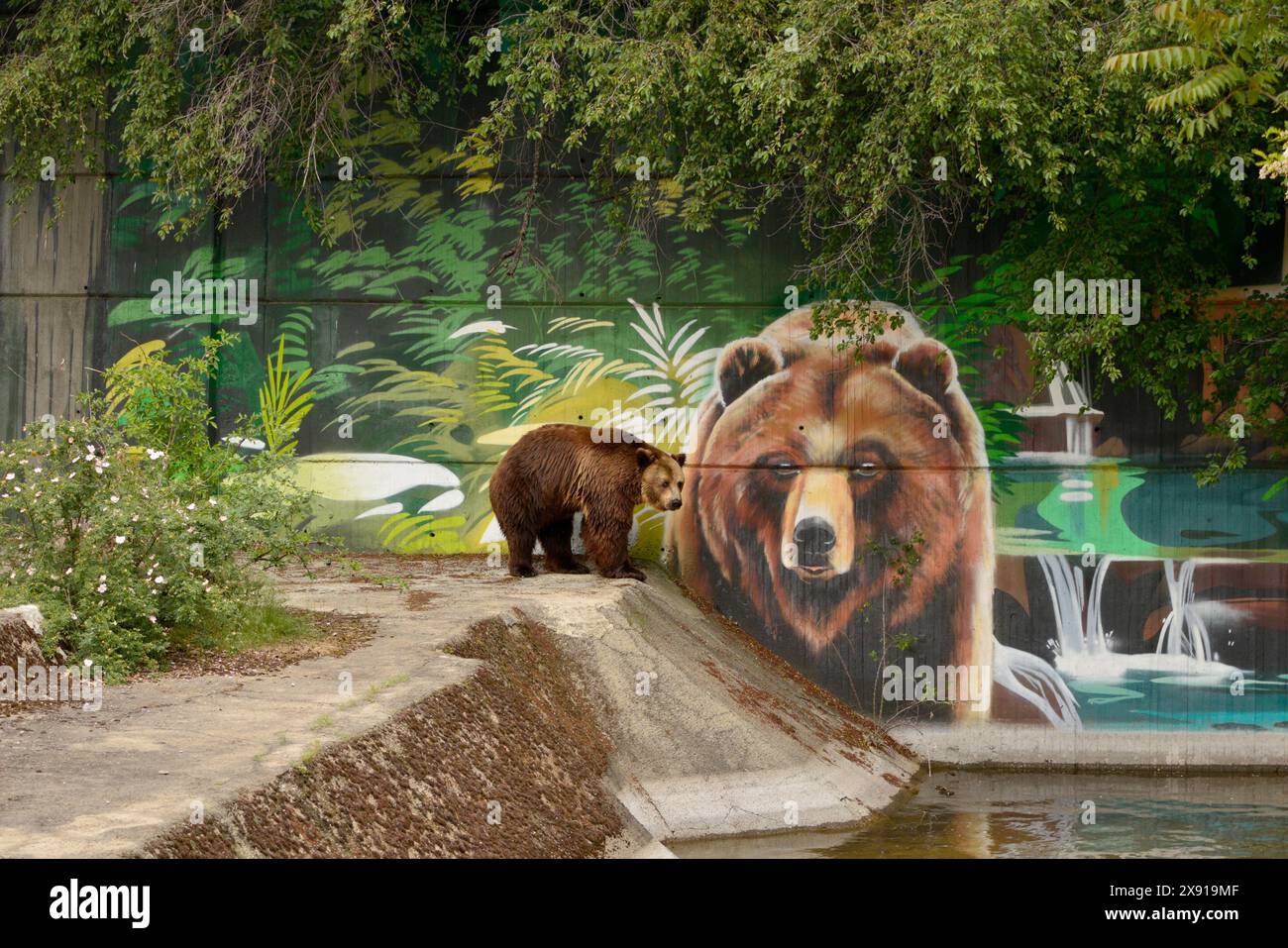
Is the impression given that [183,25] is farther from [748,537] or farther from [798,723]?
[798,723]

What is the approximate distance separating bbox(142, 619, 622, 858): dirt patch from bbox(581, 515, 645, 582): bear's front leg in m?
2.07

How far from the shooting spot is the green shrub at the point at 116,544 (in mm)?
8961

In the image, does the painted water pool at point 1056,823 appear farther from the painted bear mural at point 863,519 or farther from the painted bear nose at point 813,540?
the painted bear nose at point 813,540

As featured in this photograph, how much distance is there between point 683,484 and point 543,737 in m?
5.86

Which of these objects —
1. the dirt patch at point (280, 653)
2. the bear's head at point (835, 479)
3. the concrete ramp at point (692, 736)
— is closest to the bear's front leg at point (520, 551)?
the concrete ramp at point (692, 736)

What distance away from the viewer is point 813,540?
50.5 ft

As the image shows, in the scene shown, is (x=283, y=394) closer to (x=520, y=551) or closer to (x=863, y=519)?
(x=520, y=551)

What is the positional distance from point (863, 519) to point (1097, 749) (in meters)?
3.55

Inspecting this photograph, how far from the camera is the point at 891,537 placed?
15.2 metres

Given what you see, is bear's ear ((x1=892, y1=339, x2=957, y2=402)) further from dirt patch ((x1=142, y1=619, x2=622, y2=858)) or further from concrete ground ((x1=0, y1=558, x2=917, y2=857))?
dirt patch ((x1=142, y1=619, x2=622, y2=858))

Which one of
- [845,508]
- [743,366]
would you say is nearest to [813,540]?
[845,508]

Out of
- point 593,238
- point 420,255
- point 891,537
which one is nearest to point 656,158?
point 593,238

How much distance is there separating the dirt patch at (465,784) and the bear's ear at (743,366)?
15.9ft

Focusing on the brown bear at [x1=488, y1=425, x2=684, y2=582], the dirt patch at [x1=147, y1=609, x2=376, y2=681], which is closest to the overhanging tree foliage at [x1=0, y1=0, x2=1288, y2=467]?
the brown bear at [x1=488, y1=425, x2=684, y2=582]
